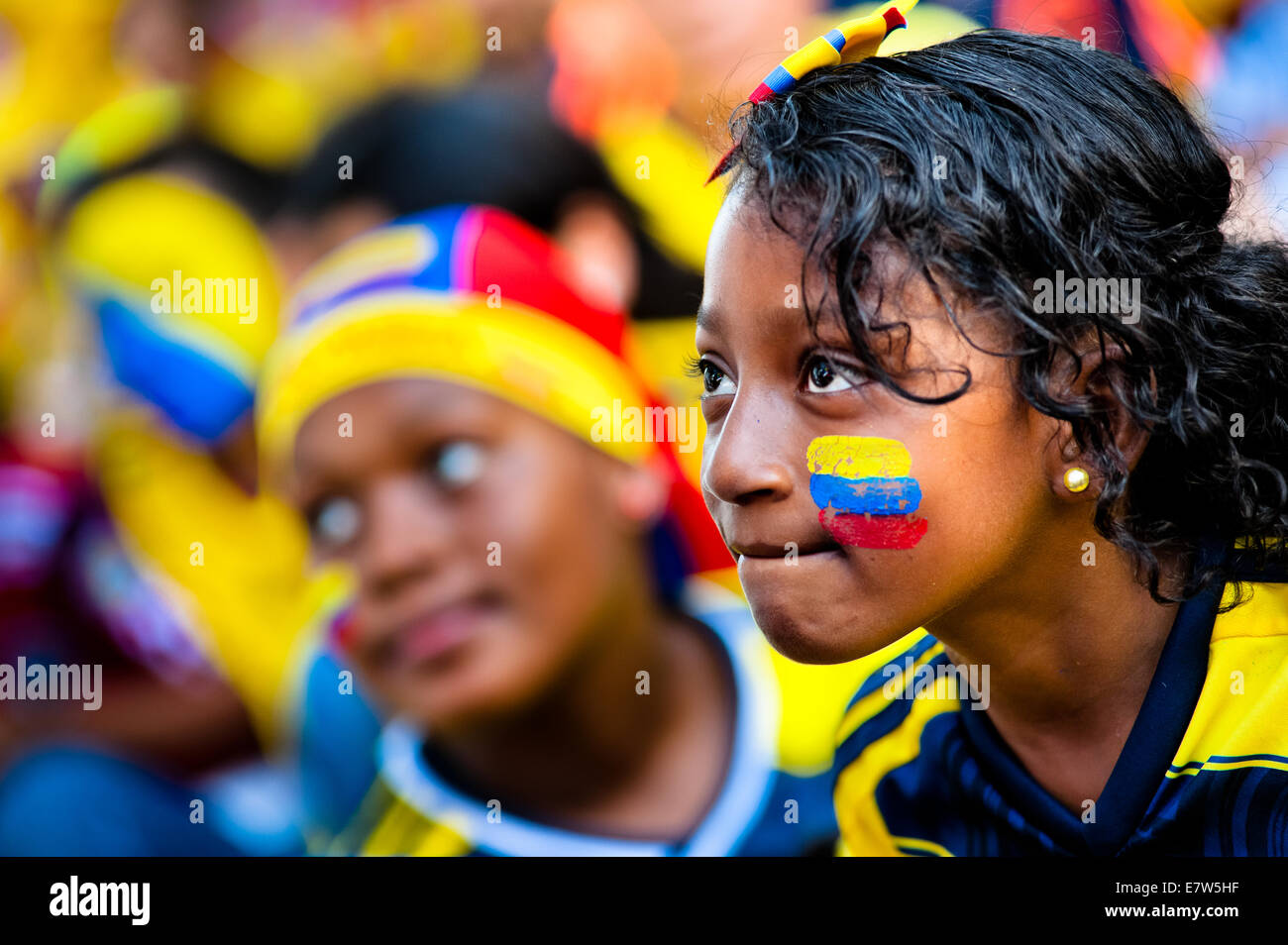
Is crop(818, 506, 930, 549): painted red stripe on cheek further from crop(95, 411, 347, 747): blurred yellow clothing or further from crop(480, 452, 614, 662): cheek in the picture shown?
crop(95, 411, 347, 747): blurred yellow clothing

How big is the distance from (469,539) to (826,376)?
3.99 feet

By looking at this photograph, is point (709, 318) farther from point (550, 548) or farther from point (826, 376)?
point (550, 548)

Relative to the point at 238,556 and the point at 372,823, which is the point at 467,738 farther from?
the point at 238,556

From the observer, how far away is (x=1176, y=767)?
1140 mm

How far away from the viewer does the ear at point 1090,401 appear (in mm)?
1059

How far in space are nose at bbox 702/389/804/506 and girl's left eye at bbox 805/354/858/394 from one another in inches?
1.6

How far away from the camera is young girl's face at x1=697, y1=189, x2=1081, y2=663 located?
1.01m

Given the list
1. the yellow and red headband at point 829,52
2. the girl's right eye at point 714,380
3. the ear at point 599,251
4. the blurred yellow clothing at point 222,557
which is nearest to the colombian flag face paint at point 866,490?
the girl's right eye at point 714,380

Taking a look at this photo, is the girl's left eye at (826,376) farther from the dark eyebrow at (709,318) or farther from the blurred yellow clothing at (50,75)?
the blurred yellow clothing at (50,75)

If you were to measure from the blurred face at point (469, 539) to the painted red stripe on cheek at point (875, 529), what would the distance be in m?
1.16

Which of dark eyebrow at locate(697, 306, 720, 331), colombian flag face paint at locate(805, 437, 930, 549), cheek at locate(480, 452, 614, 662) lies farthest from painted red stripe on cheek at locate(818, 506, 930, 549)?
cheek at locate(480, 452, 614, 662)

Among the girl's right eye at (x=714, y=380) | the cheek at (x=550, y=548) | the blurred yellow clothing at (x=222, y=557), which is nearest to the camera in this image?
the girl's right eye at (x=714, y=380)

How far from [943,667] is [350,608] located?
1278mm

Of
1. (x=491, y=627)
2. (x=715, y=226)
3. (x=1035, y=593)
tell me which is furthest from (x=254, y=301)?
(x=1035, y=593)
